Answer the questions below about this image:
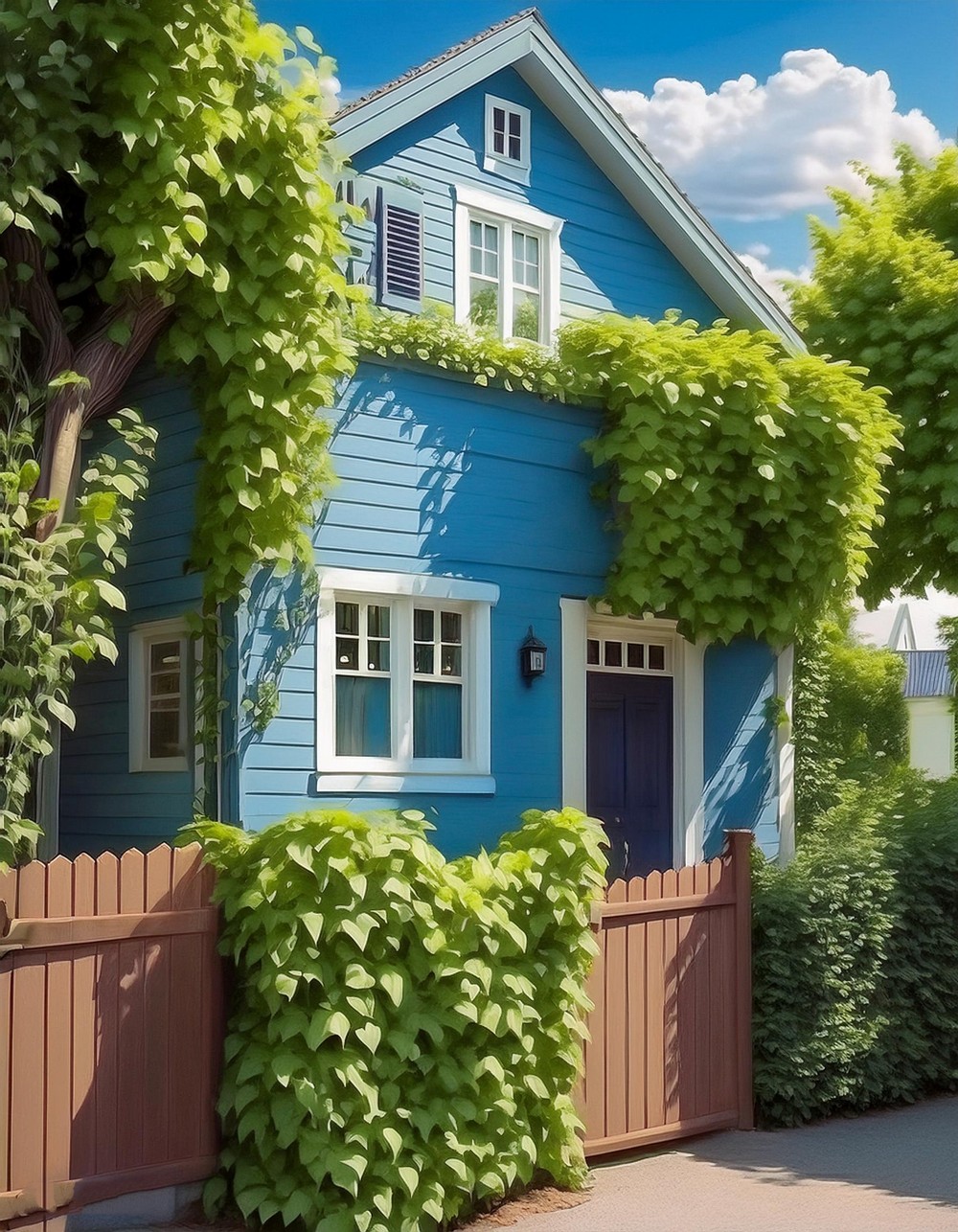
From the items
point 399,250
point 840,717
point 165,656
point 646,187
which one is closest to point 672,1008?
point 165,656

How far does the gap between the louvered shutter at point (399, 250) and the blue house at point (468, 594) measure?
23mm

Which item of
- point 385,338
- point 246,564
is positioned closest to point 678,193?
point 385,338

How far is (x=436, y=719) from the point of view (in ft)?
35.5

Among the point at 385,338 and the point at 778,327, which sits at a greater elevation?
the point at 778,327

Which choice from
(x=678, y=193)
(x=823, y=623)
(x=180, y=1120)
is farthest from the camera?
(x=823, y=623)

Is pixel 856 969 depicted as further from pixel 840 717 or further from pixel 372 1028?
pixel 840 717

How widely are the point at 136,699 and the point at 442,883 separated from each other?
425 centimetres

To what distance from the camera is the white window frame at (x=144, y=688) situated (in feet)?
33.8

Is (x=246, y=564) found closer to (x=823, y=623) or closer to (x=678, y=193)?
(x=678, y=193)

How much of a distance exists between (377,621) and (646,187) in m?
5.47

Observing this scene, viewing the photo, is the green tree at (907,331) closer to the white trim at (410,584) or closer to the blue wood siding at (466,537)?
the blue wood siding at (466,537)

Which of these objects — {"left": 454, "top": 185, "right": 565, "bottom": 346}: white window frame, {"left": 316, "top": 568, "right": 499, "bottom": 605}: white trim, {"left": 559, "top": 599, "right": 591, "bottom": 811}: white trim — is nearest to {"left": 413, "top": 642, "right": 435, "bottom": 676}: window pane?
{"left": 316, "top": 568, "right": 499, "bottom": 605}: white trim

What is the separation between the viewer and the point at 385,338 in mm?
10398

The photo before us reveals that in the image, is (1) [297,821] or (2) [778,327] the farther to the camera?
(2) [778,327]
